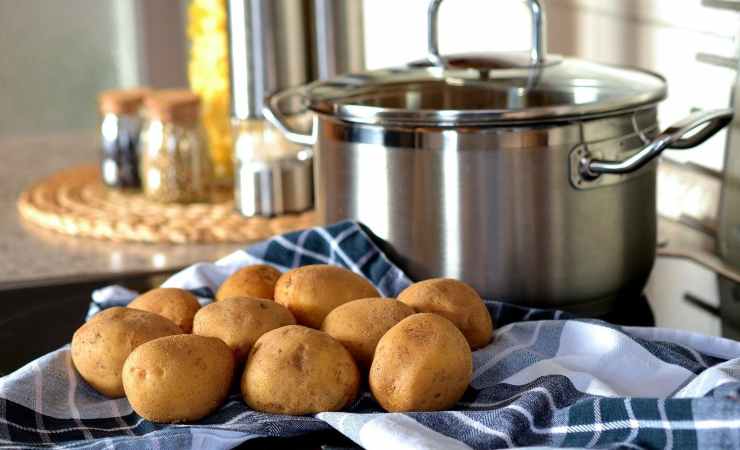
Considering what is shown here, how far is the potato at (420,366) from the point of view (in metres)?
0.63

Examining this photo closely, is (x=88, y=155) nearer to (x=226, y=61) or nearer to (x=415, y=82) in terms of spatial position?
(x=226, y=61)

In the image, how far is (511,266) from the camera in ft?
2.63

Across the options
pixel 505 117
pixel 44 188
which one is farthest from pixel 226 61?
pixel 505 117

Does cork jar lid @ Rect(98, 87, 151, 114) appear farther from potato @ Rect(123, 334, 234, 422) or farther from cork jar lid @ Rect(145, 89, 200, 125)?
potato @ Rect(123, 334, 234, 422)

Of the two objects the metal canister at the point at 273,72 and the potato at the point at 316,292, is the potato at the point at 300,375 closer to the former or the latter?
the potato at the point at 316,292

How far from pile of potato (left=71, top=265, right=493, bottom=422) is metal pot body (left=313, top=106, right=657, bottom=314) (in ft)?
0.28

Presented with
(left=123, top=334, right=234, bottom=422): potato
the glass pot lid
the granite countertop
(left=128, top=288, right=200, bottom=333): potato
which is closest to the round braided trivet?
the granite countertop

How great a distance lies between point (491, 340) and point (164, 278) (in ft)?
1.19

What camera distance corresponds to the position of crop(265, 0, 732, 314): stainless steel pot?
785 mm

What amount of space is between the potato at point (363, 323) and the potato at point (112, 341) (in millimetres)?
99

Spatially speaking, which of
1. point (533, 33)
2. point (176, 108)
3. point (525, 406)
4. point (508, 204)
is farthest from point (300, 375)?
point (176, 108)

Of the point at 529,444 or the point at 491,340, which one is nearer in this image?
the point at 529,444

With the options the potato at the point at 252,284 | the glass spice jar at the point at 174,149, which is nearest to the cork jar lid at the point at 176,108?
the glass spice jar at the point at 174,149

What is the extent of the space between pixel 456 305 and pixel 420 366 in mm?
93
